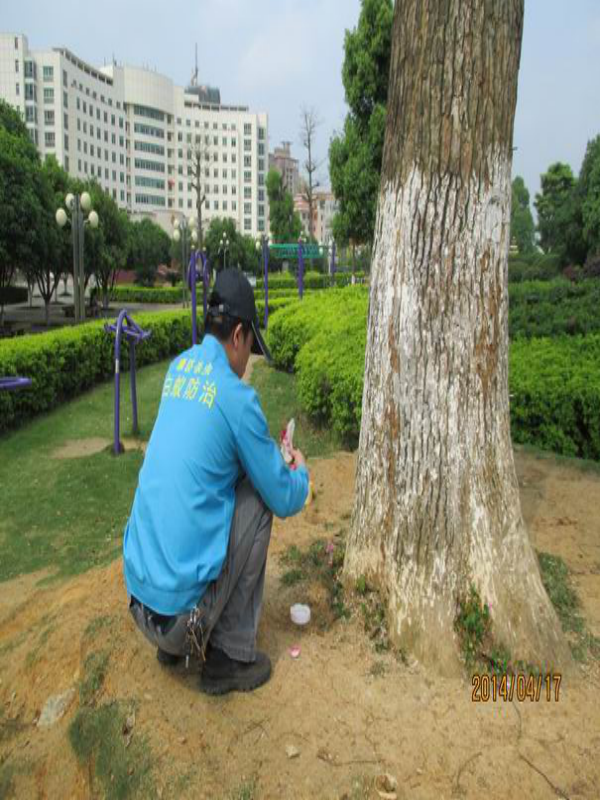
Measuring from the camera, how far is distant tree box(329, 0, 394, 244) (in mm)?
20281

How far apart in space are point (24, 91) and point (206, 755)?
7985 cm

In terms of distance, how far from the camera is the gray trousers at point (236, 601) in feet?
7.72

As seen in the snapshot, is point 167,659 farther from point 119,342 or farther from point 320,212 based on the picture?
point 320,212

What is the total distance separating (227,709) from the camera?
2.41 m

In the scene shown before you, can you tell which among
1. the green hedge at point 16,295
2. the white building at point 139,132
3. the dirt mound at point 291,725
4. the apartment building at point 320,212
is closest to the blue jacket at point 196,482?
the dirt mound at point 291,725

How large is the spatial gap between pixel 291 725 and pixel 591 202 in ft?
75.3

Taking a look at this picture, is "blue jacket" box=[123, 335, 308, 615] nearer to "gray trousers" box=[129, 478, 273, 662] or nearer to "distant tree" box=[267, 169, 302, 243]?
"gray trousers" box=[129, 478, 273, 662]

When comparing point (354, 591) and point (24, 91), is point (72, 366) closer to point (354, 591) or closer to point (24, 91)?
point (354, 591)

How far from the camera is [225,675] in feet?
8.21

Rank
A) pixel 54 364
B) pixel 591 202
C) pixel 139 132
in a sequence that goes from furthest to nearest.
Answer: pixel 139 132
pixel 591 202
pixel 54 364

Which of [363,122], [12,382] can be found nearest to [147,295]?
[363,122]

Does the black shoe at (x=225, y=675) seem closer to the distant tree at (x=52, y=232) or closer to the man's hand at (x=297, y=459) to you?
the man's hand at (x=297, y=459)
